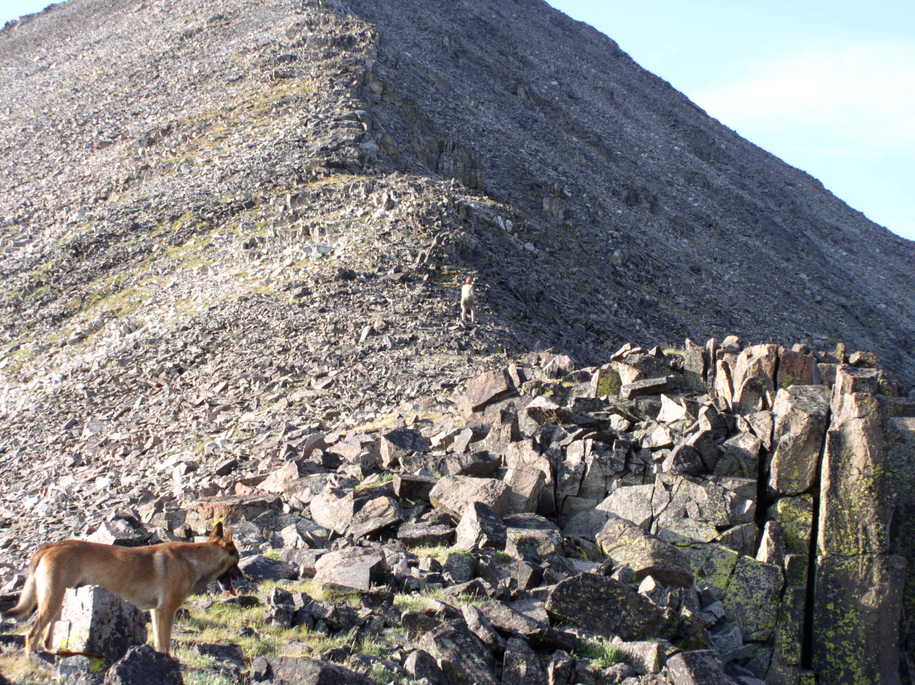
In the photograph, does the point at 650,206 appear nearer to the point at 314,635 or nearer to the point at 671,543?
the point at 671,543

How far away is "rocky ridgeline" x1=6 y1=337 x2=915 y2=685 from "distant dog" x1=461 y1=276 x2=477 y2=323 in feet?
37.3

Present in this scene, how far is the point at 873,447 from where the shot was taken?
1330cm

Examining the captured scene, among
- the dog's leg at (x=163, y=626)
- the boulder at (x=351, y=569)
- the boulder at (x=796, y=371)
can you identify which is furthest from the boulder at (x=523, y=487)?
the dog's leg at (x=163, y=626)

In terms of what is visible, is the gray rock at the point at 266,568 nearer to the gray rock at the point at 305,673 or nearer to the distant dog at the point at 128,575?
the distant dog at the point at 128,575

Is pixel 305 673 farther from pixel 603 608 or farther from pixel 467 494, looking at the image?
pixel 467 494

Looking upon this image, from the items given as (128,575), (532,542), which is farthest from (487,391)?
(128,575)

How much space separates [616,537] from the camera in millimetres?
13148

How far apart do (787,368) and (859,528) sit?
3443 millimetres

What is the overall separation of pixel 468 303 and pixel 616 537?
645 inches

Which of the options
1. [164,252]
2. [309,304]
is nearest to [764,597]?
[309,304]

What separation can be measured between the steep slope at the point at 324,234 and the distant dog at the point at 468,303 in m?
0.54

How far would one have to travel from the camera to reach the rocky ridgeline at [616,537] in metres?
10.4

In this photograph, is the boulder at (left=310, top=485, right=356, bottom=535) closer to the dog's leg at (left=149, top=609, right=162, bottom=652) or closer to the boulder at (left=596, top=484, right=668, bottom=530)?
the boulder at (left=596, top=484, right=668, bottom=530)

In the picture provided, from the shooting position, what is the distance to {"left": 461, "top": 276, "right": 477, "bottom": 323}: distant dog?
2888cm
